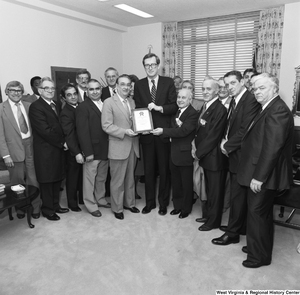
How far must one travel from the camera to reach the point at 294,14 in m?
5.54

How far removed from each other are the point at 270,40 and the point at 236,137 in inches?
160

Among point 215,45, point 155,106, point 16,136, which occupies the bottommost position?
point 16,136

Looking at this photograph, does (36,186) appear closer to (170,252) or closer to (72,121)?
(72,121)

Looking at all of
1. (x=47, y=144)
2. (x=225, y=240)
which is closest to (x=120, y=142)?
(x=47, y=144)

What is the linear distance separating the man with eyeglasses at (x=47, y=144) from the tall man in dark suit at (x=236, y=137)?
79.2 inches

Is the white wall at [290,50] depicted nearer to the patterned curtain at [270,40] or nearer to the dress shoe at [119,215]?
the patterned curtain at [270,40]

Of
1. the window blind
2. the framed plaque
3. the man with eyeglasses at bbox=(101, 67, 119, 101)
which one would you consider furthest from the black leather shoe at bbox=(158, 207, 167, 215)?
the window blind

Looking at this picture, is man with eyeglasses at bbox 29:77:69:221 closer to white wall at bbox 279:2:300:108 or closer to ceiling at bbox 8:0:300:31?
ceiling at bbox 8:0:300:31

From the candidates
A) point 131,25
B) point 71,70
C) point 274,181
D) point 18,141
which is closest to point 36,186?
point 18,141

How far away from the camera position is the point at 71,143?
353 cm

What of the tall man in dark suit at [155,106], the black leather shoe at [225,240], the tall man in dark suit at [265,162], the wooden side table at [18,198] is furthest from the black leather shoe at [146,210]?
the tall man in dark suit at [265,162]

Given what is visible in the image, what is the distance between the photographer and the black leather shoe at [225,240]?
300 centimetres

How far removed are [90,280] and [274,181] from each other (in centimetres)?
179

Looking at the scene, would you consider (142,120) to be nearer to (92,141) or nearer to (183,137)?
(183,137)
